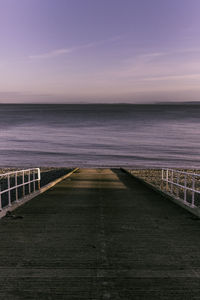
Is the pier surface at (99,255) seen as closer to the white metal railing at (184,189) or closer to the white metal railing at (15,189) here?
the white metal railing at (184,189)

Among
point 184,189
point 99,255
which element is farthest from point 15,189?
point 99,255

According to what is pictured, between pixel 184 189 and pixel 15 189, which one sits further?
pixel 15 189

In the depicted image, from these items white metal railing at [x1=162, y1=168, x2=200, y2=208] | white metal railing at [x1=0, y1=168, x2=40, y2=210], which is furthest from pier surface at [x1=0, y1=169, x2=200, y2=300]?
white metal railing at [x1=0, y1=168, x2=40, y2=210]

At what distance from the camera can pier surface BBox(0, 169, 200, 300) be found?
12.7 ft

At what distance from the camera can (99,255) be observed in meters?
5.04

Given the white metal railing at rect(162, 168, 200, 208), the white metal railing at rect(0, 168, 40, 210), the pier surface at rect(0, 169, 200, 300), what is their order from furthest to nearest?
the white metal railing at rect(0, 168, 40, 210) < the white metal railing at rect(162, 168, 200, 208) < the pier surface at rect(0, 169, 200, 300)

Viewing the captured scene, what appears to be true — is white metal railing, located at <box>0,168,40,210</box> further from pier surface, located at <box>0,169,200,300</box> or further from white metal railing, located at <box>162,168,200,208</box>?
white metal railing, located at <box>162,168,200,208</box>

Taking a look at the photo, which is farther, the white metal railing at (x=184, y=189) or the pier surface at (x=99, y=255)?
the white metal railing at (x=184, y=189)

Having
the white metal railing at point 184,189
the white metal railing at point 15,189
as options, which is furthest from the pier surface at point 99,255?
the white metal railing at point 15,189

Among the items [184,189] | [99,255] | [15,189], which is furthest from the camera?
[15,189]

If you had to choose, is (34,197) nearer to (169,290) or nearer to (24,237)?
(24,237)

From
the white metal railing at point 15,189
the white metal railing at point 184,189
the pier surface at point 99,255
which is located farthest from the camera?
the white metal railing at point 15,189

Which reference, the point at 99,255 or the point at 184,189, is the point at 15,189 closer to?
the point at 184,189

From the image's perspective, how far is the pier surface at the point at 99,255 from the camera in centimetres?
388
